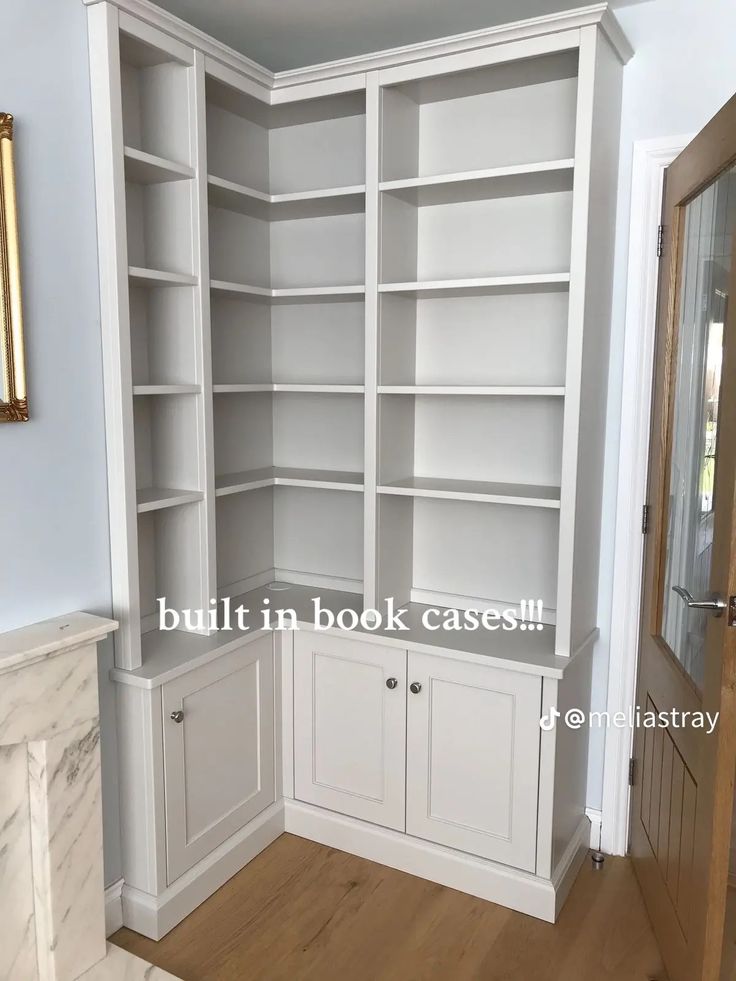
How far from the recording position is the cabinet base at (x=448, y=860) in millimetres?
2432

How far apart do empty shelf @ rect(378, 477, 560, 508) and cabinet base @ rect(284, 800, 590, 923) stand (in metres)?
1.13

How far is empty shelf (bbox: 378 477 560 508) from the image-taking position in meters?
2.45

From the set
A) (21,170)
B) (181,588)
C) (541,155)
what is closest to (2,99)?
(21,170)

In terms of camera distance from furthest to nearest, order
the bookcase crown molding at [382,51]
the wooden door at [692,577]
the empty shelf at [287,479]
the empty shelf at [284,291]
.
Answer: the empty shelf at [287,479], the empty shelf at [284,291], the bookcase crown molding at [382,51], the wooden door at [692,577]

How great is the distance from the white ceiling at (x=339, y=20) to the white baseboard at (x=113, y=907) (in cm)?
259

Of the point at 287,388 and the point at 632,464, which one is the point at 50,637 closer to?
the point at 287,388

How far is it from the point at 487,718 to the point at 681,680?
0.62m

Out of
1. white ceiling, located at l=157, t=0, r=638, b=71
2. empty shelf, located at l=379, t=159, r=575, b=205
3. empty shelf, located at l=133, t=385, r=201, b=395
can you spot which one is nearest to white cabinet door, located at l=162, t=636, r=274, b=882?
empty shelf, located at l=133, t=385, r=201, b=395

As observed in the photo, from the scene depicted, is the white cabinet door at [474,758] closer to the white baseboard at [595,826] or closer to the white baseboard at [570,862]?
the white baseboard at [570,862]

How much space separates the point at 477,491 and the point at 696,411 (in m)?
0.71

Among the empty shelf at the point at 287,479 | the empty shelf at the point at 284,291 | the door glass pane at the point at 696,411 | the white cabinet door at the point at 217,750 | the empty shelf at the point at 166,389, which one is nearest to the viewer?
the door glass pane at the point at 696,411

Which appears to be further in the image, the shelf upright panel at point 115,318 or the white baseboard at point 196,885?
the white baseboard at point 196,885

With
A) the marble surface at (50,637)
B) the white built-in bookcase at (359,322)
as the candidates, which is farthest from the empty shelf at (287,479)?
the marble surface at (50,637)

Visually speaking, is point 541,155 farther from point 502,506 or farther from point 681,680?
point 681,680
